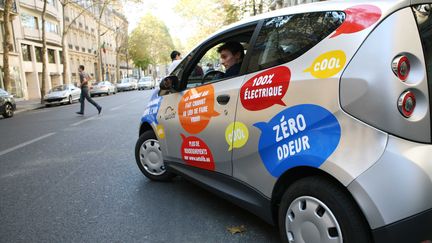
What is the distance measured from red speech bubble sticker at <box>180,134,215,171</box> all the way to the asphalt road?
1.63 feet

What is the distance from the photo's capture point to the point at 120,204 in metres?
3.68

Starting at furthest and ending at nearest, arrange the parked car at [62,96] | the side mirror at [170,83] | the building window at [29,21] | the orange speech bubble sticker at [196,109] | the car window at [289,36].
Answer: the building window at [29,21] → the parked car at [62,96] → the side mirror at [170,83] → the orange speech bubble sticker at [196,109] → the car window at [289,36]

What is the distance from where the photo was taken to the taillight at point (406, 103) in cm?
176

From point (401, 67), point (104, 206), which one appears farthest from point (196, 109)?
point (401, 67)

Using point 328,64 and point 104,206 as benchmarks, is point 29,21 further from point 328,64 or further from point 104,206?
point 328,64

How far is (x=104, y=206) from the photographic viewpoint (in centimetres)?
363

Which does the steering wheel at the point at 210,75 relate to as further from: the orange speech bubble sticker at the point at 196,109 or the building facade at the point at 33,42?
the building facade at the point at 33,42

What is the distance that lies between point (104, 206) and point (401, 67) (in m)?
3.04

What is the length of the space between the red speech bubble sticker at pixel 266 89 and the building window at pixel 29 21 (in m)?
34.0

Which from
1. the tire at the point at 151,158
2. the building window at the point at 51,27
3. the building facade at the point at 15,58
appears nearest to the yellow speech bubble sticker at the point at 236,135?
the tire at the point at 151,158

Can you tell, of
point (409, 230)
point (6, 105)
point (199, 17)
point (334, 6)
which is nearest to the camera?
point (409, 230)

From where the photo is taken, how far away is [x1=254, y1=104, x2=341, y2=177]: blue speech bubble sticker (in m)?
1.97

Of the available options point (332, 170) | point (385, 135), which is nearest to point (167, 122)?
point (332, 170)

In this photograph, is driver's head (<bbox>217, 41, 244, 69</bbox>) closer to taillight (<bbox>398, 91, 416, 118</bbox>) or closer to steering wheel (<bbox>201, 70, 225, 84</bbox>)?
steering wheel (<bbox>201, 70, 225, 84</bbox>)
